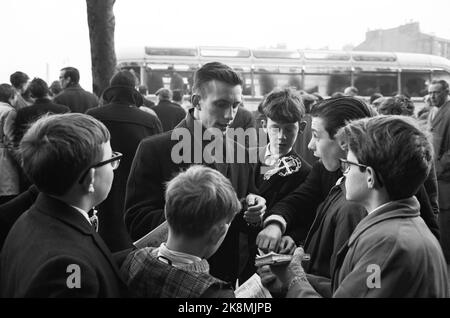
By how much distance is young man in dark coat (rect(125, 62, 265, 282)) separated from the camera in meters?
3.02

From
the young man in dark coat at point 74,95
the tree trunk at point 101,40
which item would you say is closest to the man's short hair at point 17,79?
the young man in dark coat at point 74,95

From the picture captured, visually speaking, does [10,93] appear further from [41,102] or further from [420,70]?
[420,70]

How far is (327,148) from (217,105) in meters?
0.77

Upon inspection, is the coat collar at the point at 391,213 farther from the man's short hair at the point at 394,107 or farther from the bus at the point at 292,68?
the bus at the point at 292,68

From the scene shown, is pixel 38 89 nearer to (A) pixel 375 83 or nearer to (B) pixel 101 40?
(B) pixel 101 40

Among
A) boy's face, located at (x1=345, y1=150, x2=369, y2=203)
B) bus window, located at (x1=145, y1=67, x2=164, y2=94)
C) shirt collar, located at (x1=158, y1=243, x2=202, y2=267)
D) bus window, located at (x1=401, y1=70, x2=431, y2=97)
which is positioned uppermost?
boy's face, located at (x1=345, y1=150, x2=369, y2=203)

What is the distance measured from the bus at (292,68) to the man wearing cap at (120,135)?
1018 cm

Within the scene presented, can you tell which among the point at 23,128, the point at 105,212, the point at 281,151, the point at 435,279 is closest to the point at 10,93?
the point at 23,128

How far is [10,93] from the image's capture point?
20.6ft

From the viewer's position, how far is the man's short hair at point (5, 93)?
6.23m

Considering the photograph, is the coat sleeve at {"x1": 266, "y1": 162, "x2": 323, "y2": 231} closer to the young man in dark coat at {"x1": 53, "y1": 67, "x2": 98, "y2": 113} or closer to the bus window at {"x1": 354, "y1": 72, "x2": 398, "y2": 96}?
the young man in dark coat at {"x1": 53, "y1": 67, "x2": 98, "y2": 113}

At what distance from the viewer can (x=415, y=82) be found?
18109mm

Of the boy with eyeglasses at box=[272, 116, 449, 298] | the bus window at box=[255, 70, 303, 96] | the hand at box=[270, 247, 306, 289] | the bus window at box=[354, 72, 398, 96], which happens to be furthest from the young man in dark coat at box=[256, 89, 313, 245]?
the bus window at box=[354, 72, 398, 96]
